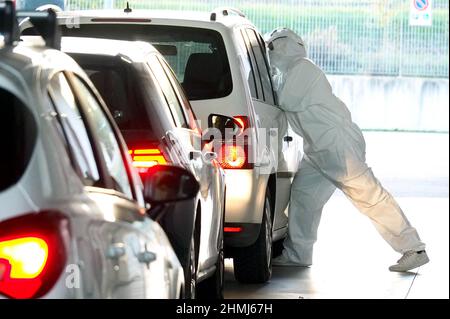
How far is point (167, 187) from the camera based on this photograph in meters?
4.54

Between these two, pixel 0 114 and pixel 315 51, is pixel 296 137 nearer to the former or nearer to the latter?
pixel 0 114

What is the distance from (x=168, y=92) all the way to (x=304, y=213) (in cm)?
493

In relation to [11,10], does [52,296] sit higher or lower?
lower

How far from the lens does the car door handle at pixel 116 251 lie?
12.6 feet

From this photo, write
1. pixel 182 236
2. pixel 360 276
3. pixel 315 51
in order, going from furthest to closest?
1. pixel 315 51
2. pixel 360 276
3. pixel 182 236

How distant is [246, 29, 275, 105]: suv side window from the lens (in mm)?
11266

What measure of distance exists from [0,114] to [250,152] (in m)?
6.26

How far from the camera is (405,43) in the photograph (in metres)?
43.9

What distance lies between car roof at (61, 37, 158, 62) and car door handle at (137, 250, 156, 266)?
Answer: 9.85 ft

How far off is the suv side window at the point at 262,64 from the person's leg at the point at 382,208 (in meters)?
1.25

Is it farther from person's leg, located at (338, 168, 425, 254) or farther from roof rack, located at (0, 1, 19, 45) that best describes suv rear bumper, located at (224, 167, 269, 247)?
roof rack, located at (0, 1, 19, 45)

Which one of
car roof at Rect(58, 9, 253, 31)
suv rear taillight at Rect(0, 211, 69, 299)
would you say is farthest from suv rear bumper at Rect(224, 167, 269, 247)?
suv rear taillight at Rect(0, 211, 69, 299)

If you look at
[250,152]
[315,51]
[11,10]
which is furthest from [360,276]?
[315,51]

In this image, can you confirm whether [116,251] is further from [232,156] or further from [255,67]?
[255,67]
